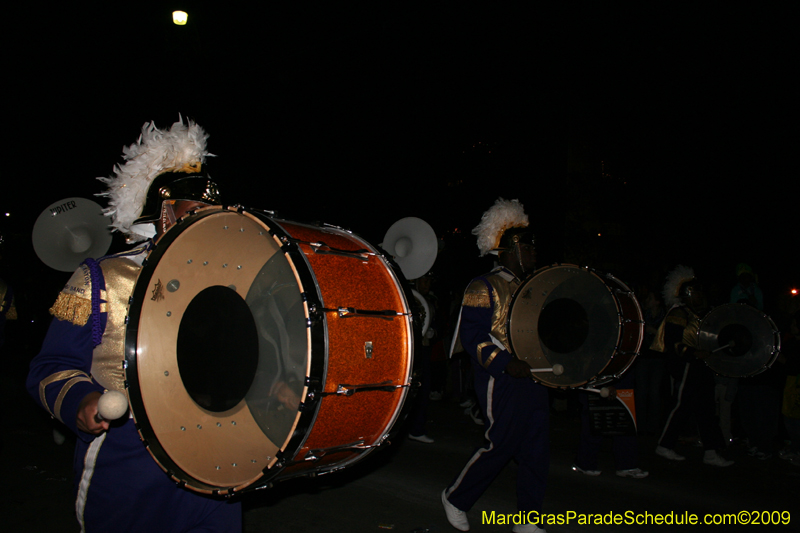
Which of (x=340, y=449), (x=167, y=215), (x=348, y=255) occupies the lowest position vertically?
(x=340, y=449)

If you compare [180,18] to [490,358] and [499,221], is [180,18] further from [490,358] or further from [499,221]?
[490,358]

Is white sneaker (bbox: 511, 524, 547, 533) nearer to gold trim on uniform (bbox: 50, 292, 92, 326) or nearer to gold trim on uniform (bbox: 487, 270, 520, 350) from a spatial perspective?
gold trim on uniform (bbox: 487, 270, 520, 350)

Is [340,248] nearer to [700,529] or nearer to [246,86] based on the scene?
[700,529]

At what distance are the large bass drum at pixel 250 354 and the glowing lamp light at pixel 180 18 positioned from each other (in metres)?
6.11

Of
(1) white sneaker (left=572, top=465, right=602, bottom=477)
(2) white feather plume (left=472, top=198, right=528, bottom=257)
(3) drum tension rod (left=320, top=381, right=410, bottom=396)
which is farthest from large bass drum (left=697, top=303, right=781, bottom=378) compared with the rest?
(3) drum tension rod (left=320, top=381, right=410, bottom=396)

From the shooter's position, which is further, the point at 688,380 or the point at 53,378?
the point at 688,380

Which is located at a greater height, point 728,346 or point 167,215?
point 167,215

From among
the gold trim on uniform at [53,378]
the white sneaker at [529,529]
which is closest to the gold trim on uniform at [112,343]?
the gold trim on uniform at [53,378]

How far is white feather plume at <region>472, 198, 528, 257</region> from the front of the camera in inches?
177

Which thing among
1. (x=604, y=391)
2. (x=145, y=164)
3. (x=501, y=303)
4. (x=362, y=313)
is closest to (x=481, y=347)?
(x=501, y=303)

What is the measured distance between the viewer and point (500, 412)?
3.70 m

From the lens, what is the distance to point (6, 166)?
10.3m

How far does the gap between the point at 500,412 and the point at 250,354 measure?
2353 mm

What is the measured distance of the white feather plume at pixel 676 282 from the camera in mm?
6719
